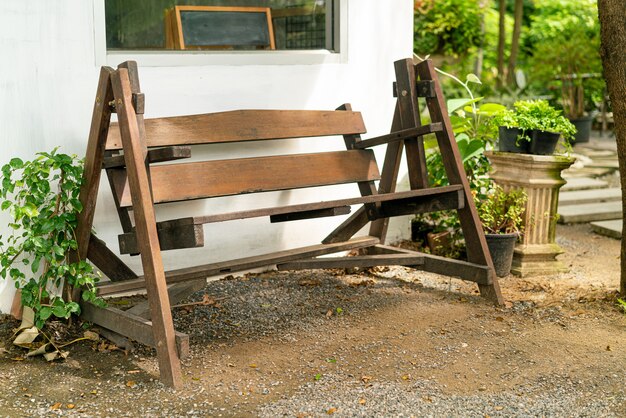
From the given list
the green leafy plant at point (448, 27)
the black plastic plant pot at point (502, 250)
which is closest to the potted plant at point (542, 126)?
the black plastic plant pot at point (502, 250)

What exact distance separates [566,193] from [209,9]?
4.81 m

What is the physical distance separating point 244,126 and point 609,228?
398 cm

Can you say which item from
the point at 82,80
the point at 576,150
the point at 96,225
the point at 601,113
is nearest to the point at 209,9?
the point at 82,80

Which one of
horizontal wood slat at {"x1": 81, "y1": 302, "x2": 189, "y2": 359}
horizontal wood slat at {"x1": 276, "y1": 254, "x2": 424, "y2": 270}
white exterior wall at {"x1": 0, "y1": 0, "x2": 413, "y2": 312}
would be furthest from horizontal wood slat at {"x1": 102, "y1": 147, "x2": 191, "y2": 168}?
horizontal wood slat at {"x1": 276, "y1": 254, "x2": 424, "y2": 270}

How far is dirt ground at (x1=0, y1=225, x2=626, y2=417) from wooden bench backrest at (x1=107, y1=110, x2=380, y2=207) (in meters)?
0.71

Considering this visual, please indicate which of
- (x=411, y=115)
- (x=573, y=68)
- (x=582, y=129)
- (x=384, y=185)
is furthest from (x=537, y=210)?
(x=573, y=68)

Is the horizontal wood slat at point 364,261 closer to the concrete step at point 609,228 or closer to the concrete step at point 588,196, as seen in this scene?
the concrete step at point 609,228

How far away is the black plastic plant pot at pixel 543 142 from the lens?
585cm

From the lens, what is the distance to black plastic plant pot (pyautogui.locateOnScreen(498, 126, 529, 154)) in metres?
5.96

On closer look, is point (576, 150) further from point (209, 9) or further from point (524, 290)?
point (209, 9)

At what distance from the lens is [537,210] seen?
596cm

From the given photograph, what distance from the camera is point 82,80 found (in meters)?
4.69

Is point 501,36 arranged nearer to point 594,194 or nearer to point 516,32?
point 516,32

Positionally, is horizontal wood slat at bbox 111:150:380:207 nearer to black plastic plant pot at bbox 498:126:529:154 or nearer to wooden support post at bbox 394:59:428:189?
wooden support post at bbox 394:59:428:189
